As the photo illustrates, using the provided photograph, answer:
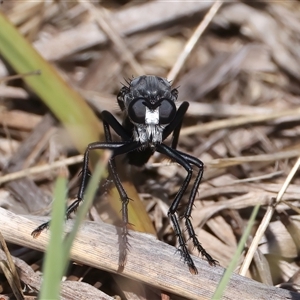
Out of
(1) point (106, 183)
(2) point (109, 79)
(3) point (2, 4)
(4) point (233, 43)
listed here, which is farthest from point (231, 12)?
(1) point (106, 183)

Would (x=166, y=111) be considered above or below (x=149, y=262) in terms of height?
above

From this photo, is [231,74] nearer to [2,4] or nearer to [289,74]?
[289,74]

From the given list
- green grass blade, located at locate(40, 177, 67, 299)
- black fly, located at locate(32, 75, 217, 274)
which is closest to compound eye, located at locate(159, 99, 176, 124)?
black fly, located at locate(32, 75, 217, 274)

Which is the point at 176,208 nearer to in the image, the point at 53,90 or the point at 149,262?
the point at 149,262

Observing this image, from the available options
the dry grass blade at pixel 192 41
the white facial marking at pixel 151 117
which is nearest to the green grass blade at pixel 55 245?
the white facial marking at pixel 151 117

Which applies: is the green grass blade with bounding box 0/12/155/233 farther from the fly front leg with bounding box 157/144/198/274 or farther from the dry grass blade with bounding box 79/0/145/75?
the dry grass blade with bounding box 79/0/145/75

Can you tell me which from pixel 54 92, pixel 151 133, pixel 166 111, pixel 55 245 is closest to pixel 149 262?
pixel 151 133
